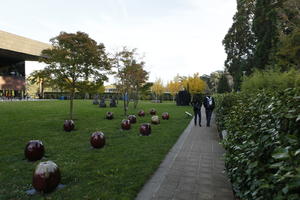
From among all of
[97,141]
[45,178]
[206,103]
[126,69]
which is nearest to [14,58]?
[126,69]

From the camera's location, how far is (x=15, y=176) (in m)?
3.87

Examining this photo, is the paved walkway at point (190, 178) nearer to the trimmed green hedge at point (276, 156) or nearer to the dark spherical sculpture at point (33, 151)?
the trimmed green hedge at point (276, 156)

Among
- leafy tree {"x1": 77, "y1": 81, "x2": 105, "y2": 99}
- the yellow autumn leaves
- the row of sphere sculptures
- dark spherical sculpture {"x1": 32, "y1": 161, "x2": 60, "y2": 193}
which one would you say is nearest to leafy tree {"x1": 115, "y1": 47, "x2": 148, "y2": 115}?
leafy tree {"x1": 77, "y1": 81, "x2": 105, "y2": 99}

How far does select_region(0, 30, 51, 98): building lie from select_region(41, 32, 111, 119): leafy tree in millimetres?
28812

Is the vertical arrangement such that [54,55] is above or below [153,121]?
above

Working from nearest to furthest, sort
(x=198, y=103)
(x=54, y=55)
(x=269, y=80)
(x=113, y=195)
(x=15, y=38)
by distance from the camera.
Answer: (x=113, y=195) → (x=269, y=80) → (x=198, y=103) → (x=54, y=55) → (x=15, y=38)

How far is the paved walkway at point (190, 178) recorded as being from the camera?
126 inches

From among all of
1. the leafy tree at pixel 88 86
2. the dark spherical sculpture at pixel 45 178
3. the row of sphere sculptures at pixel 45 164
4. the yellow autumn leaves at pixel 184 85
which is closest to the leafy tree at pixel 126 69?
the leafy tree at pixel 88 86

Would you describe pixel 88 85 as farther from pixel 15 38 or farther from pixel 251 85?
pixel 15 38

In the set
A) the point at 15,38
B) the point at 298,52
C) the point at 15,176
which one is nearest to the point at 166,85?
→ the point at 15,38

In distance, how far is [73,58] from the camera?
1075 cm

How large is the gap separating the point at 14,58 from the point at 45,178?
153 ft

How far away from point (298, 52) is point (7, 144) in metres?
16.5

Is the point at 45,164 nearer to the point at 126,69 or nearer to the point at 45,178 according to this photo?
the point at 45,178
